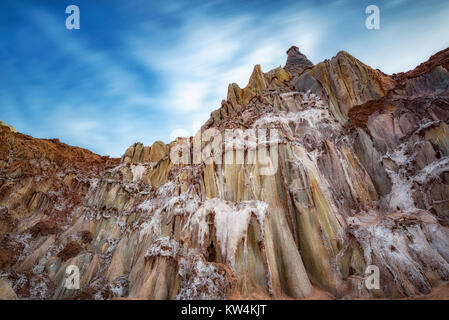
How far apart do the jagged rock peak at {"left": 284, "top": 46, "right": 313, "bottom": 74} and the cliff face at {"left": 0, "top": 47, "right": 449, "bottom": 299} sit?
8337 millimetres

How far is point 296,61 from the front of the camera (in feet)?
116

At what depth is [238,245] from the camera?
1175 cm

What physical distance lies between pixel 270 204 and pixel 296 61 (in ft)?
102

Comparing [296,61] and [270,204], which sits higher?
[296,61]

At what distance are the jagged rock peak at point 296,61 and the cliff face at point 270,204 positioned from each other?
27.4 ft

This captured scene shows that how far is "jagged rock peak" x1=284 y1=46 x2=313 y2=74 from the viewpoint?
1279 inches

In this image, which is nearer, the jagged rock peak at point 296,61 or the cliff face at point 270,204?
the cliff face at point 270,204

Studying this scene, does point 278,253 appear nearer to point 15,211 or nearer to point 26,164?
point 15,211

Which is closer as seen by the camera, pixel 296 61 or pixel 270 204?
pixel 270 204

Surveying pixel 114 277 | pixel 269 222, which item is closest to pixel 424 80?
pixel 269 222

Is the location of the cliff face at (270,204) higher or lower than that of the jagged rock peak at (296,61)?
lower

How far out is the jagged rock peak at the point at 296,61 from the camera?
3249 centimetres
